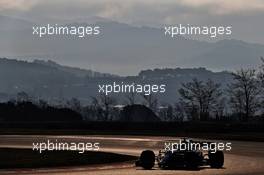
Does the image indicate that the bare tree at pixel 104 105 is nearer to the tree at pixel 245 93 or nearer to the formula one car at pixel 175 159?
the tree at pixel 245 93

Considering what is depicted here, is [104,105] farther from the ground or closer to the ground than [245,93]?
closer to the ground

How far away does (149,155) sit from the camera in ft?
108

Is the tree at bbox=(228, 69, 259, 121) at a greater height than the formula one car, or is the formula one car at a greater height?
the tree at bbox=(228, 69, 259, 121)

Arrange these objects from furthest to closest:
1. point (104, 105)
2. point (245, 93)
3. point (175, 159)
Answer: point (104, 105) → point (245, 93) → point (175, 159)

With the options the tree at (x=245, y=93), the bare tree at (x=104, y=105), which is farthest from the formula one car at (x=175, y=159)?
the bare tree at (x=104, y=105)

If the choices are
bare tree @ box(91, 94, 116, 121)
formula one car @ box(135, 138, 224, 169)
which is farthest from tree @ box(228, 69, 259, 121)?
formula one car @ box(135, 138, 224, 169)

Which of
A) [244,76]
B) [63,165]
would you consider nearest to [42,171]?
[63,165]

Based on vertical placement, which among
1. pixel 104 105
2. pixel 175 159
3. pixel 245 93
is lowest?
pixel 175 159

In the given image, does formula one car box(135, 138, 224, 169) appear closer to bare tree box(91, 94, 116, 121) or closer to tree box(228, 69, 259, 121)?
tree box(228, 69, 259, 121)

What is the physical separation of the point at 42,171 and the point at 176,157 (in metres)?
6.68

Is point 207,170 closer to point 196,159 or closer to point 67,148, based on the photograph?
point 196,159

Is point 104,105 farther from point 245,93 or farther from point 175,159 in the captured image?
point 175,159

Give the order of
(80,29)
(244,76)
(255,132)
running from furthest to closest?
(244,76) → (255,132) → (80,29)

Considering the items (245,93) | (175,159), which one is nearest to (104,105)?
(245,93)
